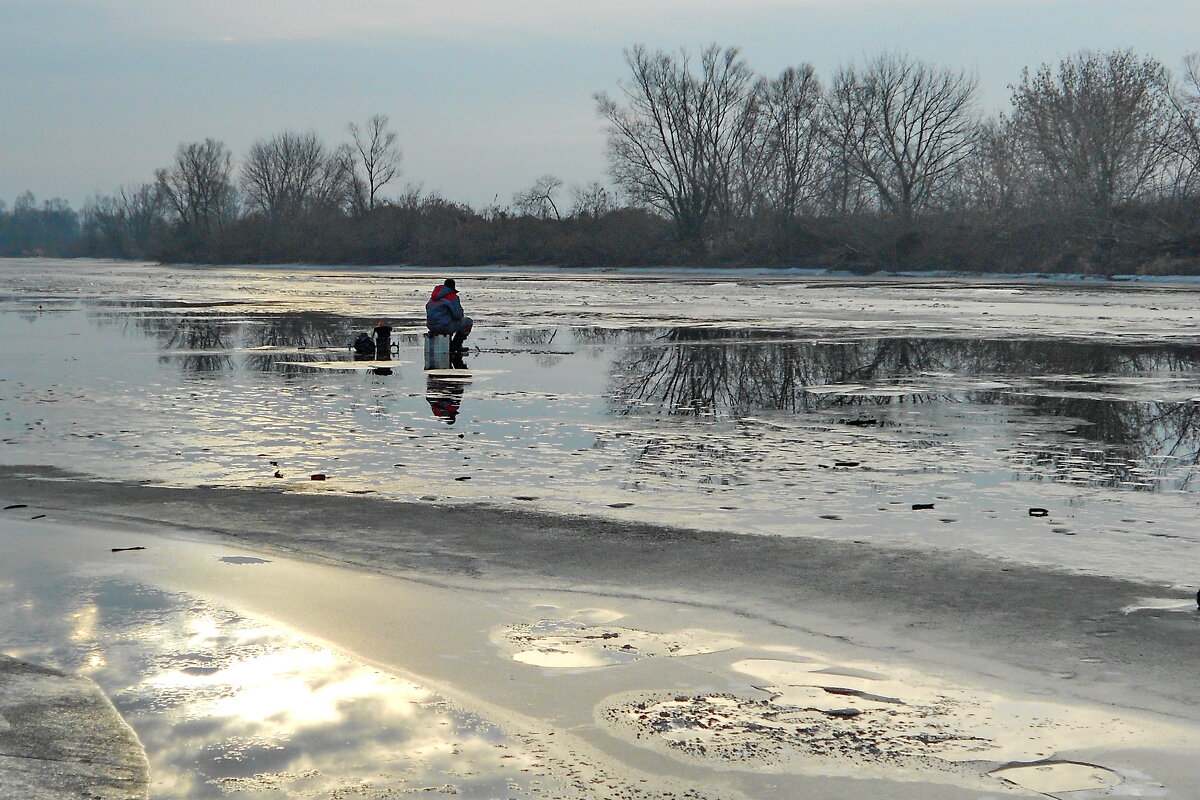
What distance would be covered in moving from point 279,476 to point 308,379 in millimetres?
6868

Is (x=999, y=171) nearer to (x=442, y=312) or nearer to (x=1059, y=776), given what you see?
(x=442, y=312)

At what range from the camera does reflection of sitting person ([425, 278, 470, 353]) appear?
728 inches

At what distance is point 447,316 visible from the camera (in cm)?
1856

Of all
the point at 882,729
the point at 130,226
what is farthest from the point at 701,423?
the point at 130,226

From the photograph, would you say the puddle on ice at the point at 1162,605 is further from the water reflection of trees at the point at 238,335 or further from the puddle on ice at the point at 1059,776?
Result: the water reflection of trees at the point at 238,335

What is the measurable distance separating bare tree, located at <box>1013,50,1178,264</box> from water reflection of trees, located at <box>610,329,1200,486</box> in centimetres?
4334

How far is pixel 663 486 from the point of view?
8.86 m

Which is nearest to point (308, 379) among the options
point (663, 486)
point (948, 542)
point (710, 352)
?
point (710, 352)

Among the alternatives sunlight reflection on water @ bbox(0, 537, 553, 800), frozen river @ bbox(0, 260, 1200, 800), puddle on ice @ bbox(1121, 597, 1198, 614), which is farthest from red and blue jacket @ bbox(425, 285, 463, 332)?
puddle on ice @ bbox(1121, 597, 1198, 614)

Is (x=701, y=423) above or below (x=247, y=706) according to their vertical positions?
above

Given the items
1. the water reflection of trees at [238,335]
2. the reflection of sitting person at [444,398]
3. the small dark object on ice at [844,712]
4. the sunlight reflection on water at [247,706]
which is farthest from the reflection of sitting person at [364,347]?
the small dark object on ice at [844,712]

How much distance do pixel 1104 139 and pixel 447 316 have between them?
52173 mm

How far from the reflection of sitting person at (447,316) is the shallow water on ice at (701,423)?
0.64 meters

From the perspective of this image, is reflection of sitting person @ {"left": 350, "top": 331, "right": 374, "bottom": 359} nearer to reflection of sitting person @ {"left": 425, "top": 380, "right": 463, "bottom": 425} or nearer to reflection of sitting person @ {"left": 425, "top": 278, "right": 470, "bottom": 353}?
reflection of sitting person @ {"left": 425, "top": 278, "right": 470, "bottom": 353}
